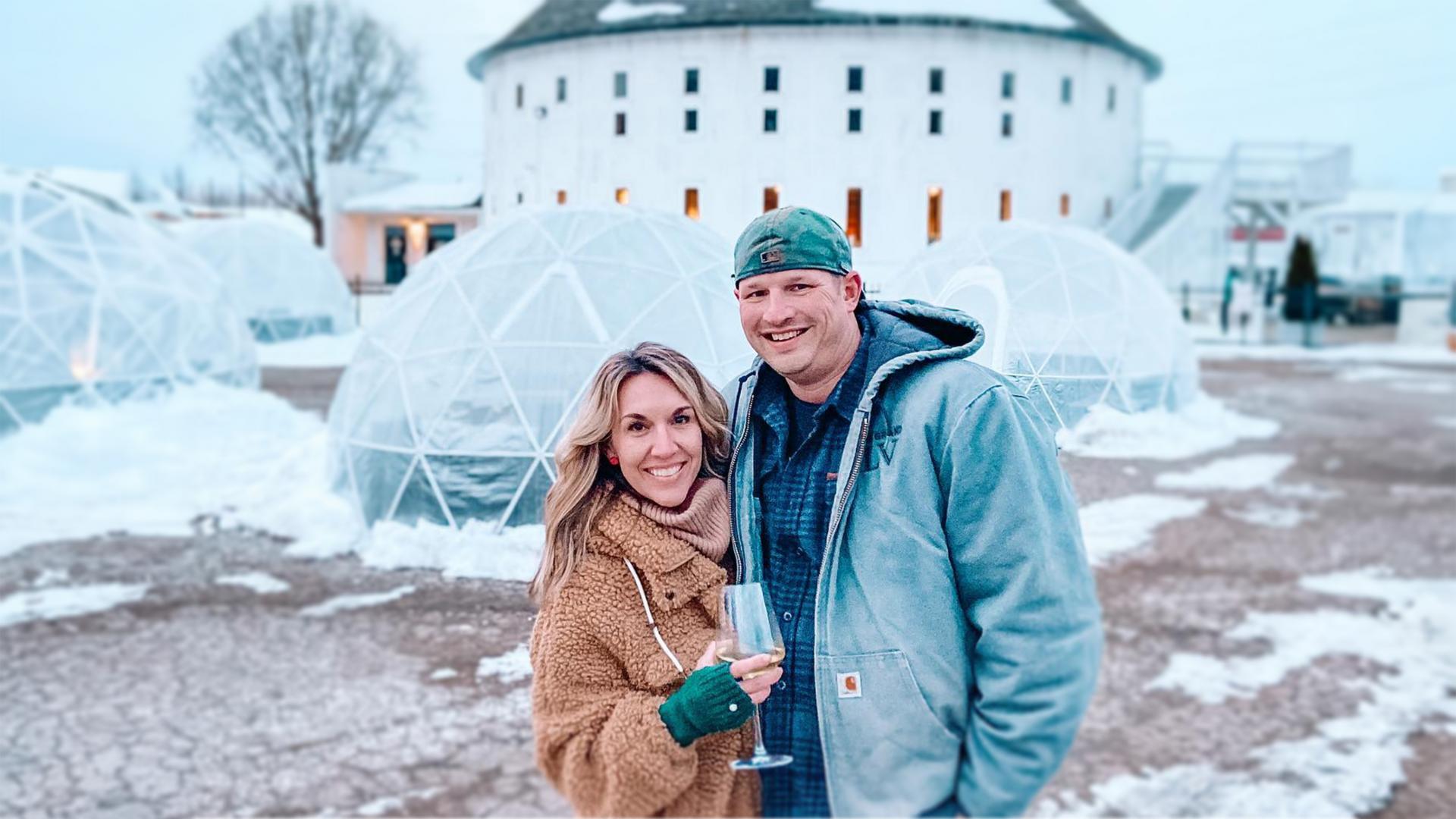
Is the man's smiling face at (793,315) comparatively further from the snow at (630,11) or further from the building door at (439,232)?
the building door at (439,232)

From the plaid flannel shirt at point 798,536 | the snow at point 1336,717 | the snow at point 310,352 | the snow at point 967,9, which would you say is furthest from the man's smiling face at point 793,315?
the snow at point 310,352

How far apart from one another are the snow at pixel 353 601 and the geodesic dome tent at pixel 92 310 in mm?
7362

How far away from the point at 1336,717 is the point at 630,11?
5262mm

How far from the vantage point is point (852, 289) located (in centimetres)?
185

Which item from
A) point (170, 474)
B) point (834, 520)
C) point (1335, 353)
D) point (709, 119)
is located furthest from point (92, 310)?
point (1335, 353)

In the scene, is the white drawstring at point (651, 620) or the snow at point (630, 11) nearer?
the white drawstring at point (651, 620)

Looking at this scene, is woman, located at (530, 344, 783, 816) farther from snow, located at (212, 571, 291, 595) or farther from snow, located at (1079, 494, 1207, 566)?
snow, located at (1079, 494, 1207, 566)

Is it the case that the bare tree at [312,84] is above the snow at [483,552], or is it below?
above

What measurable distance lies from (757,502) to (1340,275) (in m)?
42.6

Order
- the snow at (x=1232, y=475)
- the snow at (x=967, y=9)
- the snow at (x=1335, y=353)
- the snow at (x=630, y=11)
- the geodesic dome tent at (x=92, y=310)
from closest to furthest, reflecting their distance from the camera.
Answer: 1. the snow at (x=630, y=11)
2. the snow at (x=1232, y=475)
3. the geodesic dome tent at (x=92, y=310)
4. the snow at (x=967, y=9)
5. the snow at (x=1335, y=353)

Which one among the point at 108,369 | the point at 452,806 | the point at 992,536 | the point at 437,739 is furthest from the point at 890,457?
the point at 108,369

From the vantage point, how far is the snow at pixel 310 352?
2212cm

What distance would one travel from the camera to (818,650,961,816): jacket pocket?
177 centimetres

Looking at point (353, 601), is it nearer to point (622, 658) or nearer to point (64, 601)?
point (64, 601)
